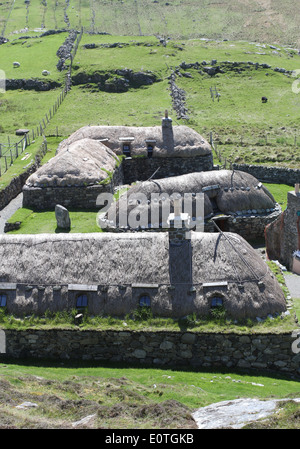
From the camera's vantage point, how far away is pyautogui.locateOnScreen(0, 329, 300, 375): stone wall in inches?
A: 850

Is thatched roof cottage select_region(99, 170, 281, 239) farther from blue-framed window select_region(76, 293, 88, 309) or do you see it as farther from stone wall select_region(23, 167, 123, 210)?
blue-framed window select_region(76, 293, 88, 309)

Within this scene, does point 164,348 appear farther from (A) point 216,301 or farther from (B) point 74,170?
(B) point 74,170

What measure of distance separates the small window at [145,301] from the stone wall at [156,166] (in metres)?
27.5

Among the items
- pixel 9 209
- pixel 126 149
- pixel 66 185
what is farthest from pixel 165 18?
pixel 66 185

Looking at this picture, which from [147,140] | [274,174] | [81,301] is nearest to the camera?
[81,301]

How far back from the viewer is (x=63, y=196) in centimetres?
4091

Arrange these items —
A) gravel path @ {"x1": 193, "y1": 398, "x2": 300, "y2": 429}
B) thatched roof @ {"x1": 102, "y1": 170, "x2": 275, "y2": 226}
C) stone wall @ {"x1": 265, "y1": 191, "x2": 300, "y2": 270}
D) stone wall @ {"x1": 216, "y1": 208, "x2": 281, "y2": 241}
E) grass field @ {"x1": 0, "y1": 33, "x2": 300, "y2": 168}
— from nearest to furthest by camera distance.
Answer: gravel path @ {"x1": 193, "y1": 398, "x2": 300, "y2": 429} < stone wall @ {"x1": 265, "y1": 191, "x2": 300, "y2": 270} < thatched roof @ {"x1": 102, "y1": 170, "x2": 275, "y2": 226} < stone wall @ {"x1": 216, "y1": 208, "x2": 281, "y2": 241} < grass field @ {"x1": 0, "y1": 33, "x2": 300, "y2": 168}

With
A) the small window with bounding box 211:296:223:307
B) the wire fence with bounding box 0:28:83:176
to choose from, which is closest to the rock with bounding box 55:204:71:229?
the wire fence with bounding box 0:28:83:176

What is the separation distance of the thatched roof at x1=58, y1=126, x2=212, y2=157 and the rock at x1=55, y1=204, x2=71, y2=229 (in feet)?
43.8

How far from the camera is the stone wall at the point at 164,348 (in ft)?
A: 70.8

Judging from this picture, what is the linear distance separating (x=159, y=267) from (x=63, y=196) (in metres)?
19.5

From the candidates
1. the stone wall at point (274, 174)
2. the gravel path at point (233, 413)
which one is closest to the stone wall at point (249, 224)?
the stone wall at point (274, 174)

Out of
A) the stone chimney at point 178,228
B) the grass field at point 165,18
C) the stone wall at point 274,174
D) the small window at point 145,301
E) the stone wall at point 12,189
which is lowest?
the stone wall at point 274,174

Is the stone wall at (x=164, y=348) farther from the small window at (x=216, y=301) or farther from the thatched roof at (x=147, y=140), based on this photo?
the thatched roof at (x=147, y=140)
